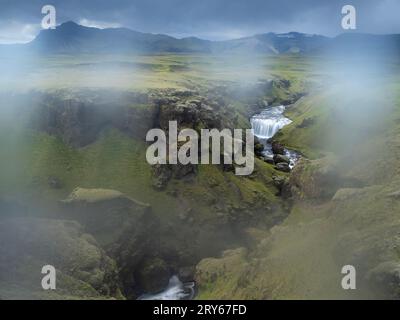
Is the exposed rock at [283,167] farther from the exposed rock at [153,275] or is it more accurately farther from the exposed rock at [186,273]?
the exposed rock at [153,275]

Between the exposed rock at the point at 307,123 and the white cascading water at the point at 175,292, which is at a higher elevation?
the exposed rock at the point at 307,123

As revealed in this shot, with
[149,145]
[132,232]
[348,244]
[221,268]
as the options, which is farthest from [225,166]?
[348,244]

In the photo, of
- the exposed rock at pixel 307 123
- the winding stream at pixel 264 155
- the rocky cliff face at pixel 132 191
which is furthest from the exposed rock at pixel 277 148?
the rocky cliff face at pixel 132 191

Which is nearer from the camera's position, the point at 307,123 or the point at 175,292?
the point at 175,292

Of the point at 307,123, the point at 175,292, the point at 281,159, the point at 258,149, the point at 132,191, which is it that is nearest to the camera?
the point at 175,292

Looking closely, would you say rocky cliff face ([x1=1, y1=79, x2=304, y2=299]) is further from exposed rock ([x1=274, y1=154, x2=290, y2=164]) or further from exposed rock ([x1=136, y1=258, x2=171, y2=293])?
Result: exposed rock ([x1=274, y1=154, x2=290, y2=164])

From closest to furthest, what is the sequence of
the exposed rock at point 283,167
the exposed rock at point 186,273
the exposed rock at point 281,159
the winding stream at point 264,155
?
the winding stream at point 264,155 < the exposed rock at point 186,273 < the exposed rock at point 283,167 < the exposed rock at point 281,159

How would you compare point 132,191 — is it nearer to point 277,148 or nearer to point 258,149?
point 258,149

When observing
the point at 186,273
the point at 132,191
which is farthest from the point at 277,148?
the point at 186,273

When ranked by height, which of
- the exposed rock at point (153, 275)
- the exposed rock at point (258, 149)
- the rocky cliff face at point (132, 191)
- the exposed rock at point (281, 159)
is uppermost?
the exposed rock at point (258, 149)

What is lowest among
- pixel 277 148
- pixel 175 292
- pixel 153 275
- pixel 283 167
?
pixel 175 292
